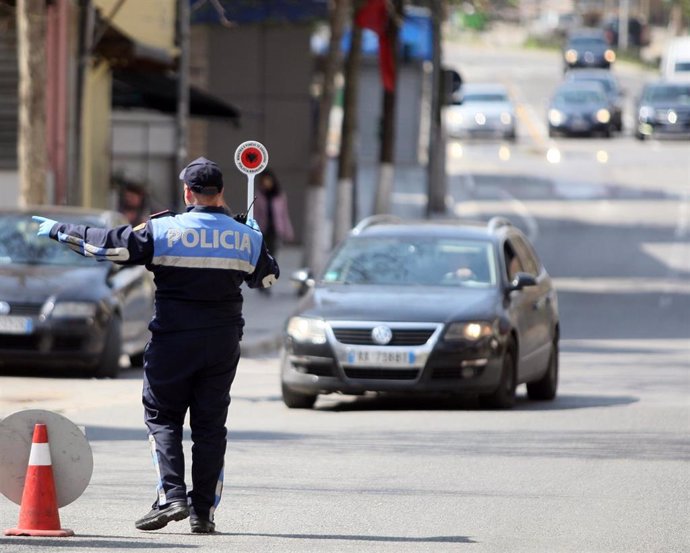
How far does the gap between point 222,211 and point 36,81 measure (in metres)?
11.6

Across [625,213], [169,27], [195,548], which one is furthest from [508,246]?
[625,213]

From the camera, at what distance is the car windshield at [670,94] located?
180ft

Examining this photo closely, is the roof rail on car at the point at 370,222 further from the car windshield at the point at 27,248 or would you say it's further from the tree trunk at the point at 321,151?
the tree trunk at the point at 321,151

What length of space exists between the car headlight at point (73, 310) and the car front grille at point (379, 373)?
3.57 meters

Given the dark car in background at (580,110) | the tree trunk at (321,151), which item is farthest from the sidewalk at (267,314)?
the dark car in background at (580,110)

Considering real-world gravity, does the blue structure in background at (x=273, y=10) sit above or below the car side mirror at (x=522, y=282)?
above

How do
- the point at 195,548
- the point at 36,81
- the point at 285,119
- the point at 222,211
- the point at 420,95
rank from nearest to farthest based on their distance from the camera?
the point at 195,548
the point at 222,211
the point at 36,81
the point at 285,119
the point at 420,95

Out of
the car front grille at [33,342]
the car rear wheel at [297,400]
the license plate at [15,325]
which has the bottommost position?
the car rear wheel at [297,400]

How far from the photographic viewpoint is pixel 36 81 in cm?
1984

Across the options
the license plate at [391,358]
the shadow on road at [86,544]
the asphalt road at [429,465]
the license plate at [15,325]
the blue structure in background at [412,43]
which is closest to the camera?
the shadow on road at [86,544]

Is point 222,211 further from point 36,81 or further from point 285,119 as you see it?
point 285,119

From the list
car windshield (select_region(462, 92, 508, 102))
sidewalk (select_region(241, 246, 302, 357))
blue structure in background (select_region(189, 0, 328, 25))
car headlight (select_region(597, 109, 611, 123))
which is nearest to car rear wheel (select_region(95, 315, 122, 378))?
sidewalk (select_region(241, 246, 302, 357))

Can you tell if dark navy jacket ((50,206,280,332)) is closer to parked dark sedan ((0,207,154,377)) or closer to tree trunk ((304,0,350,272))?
parked dark sedan ((0,207,154,377))

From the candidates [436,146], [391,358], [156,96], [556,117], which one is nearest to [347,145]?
[156,96]
